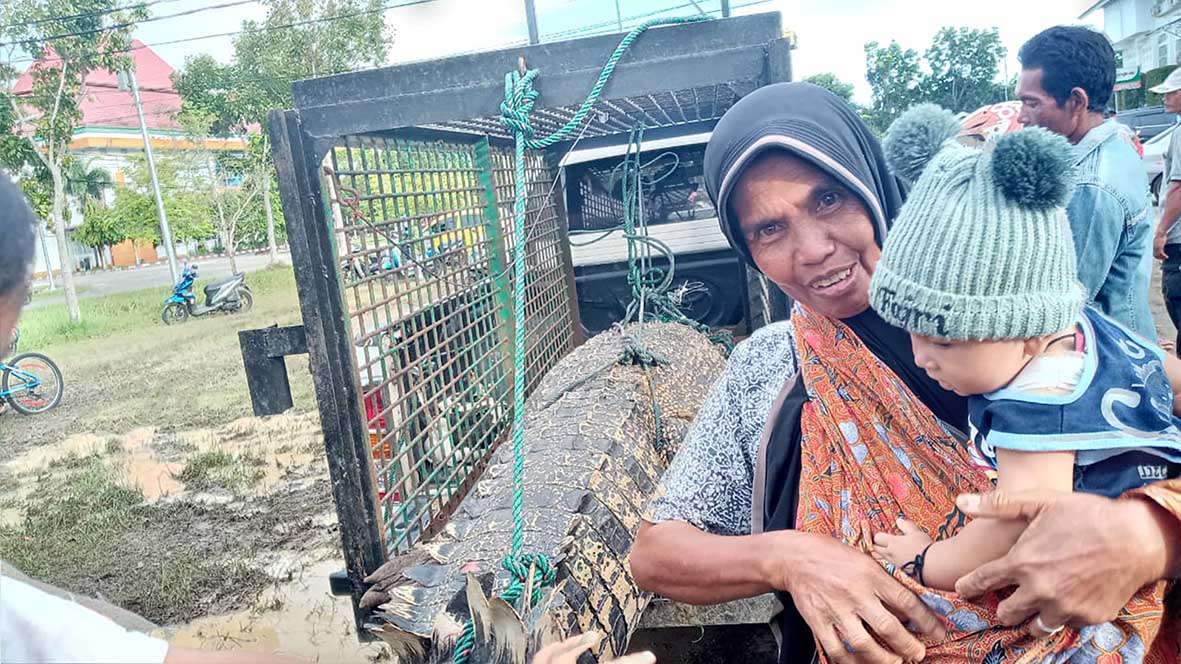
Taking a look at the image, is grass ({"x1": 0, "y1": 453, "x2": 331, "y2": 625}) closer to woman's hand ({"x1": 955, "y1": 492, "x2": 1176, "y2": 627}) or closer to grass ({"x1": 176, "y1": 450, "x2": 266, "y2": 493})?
grass ({"x1": 176, "y1": 450, "x2": 266, "y2": 493})

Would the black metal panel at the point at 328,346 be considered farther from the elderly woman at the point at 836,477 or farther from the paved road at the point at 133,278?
the paved road at the point at 133,278

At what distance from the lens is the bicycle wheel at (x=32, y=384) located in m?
7.57

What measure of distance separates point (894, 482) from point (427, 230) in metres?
1.66

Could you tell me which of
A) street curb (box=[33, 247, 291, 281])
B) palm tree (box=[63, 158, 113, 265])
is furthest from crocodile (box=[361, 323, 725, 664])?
street curb (box=[33, 247, 291, 281])

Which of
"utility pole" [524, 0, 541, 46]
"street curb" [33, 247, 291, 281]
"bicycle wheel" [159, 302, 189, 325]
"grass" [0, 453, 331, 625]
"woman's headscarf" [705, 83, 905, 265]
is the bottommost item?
"grass" [0, 453, 331, 625]

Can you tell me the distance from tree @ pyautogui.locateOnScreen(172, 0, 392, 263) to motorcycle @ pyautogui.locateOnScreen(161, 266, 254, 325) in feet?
14.2

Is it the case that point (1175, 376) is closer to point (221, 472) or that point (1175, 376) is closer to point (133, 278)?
point (221, 472)

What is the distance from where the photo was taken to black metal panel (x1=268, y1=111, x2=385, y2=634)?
5.68 ft

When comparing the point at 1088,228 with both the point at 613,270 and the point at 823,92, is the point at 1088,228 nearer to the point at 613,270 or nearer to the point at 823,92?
the point at 823,92

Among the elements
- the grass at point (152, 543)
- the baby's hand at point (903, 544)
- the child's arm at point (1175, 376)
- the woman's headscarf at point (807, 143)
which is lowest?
the grass at point (152, 543)

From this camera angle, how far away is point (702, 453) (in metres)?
1.43

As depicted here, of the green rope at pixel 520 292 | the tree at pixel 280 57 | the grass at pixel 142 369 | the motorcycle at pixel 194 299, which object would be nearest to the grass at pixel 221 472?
the grass at pixel 142 369

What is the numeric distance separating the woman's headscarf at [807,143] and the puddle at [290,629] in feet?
9.21

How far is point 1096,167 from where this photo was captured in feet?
7.54
